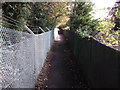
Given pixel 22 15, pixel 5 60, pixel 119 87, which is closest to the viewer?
pixel 5 60

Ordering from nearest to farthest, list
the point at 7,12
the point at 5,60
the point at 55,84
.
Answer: the point at 5,60, the point at 55,84, the point at 7,12

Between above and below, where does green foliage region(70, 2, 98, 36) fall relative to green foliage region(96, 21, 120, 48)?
above

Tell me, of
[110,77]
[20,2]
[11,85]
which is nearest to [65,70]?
[20,2]

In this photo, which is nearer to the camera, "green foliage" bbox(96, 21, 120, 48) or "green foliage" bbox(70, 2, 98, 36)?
"green foliage" bbox(96, 21, 120, 48)

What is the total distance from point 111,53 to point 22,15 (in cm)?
542

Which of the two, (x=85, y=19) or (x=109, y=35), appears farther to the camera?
(x=85, y=19)

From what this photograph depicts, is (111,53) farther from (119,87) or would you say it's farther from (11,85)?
(11,85)

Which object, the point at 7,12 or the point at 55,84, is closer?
the point at 55,84

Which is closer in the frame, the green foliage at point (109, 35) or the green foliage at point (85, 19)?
the green foliage at point (109, 35)

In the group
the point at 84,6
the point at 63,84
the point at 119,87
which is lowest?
the point at 63,84

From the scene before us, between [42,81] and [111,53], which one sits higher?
[111,53]

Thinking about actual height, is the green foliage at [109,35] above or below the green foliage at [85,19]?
below

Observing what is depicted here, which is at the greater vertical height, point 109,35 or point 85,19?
point 85,19

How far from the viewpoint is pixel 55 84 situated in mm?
5535
